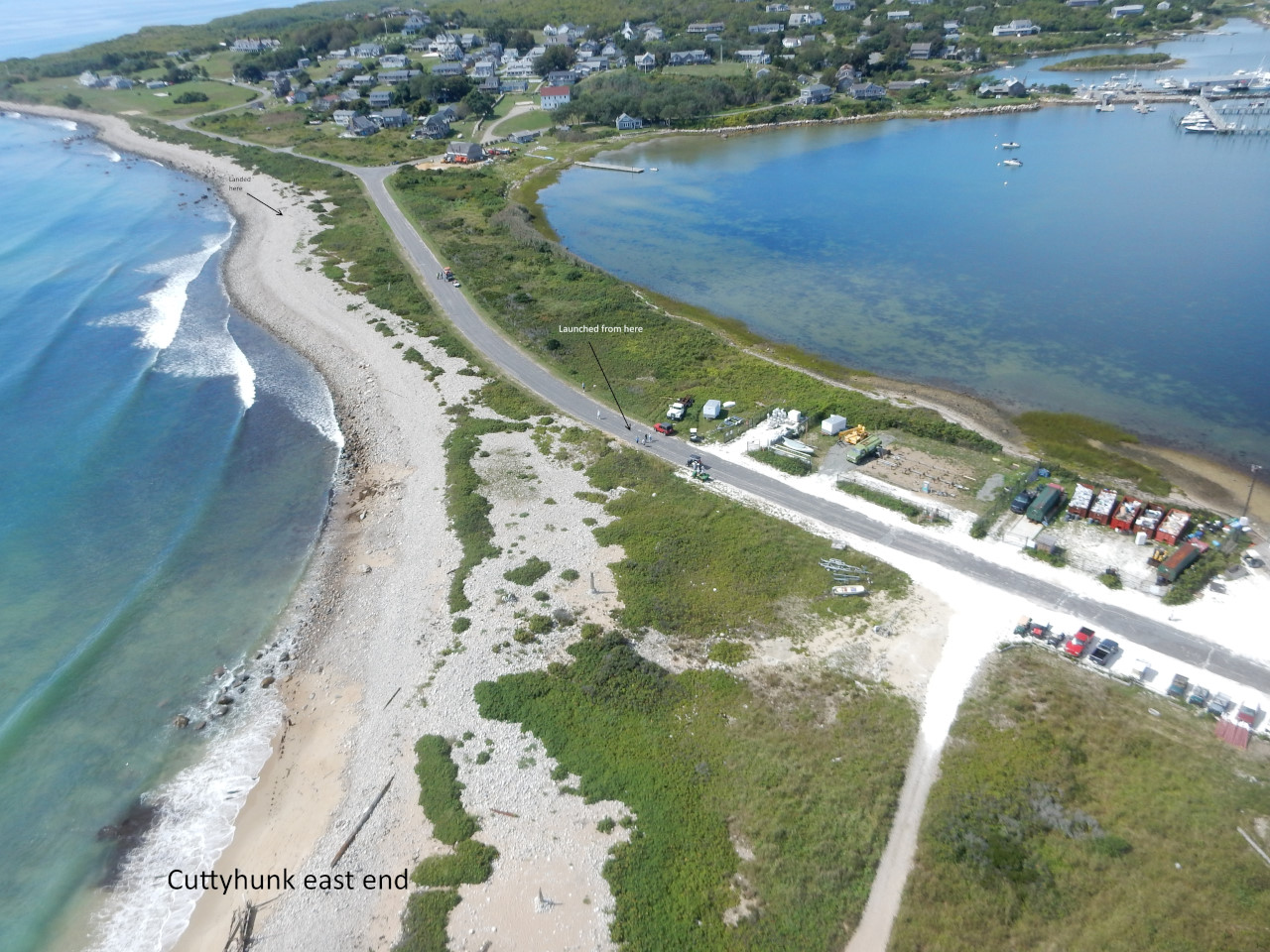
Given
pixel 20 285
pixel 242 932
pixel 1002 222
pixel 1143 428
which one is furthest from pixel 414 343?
pixel 1002 222

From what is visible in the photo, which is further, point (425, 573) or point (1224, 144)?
point (1224, 144)

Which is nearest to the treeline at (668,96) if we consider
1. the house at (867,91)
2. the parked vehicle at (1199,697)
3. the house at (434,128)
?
the house at (867,91)

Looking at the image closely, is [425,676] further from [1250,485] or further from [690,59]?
[690,59]

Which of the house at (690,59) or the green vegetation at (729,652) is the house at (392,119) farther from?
the green vegetation at (729,652)

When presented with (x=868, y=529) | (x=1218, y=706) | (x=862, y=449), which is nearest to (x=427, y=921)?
(x=868, y=529)

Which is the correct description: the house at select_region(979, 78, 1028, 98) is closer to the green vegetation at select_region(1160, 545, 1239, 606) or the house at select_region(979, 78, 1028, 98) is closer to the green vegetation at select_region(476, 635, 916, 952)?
the green vegetation at select_region(1160, 545, 1239, 606)

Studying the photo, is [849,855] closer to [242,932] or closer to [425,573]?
[242,932]
